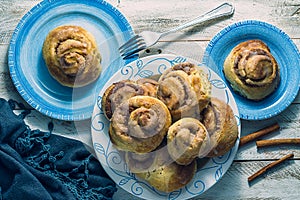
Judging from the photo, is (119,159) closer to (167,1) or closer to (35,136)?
(35,136)

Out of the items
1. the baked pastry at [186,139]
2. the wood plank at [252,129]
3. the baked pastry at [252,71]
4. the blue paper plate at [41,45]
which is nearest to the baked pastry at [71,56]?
the blue paper plate at [41,45]

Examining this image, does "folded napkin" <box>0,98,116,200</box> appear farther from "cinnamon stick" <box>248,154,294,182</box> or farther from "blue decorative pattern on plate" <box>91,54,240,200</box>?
"cinnamon stick" <box>248,154,294,182</box>

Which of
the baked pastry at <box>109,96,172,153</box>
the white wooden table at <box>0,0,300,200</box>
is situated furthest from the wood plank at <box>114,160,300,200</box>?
the baked pastry at <box>109,96,172,153</box>

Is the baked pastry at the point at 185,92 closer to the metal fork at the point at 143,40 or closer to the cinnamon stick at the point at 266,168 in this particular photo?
the metal fork at the point at 143,40

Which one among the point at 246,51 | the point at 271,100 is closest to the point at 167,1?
the point at 246,51

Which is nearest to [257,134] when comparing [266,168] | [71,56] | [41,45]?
[266,168]

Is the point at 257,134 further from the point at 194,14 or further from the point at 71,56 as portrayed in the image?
the point at 71,56
